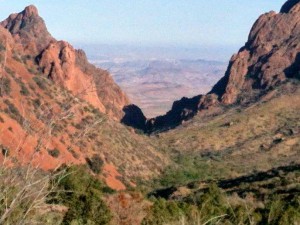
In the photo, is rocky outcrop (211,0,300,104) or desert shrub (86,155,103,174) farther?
rocky outcrop (211,0,300,104)

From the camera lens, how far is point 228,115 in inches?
4048

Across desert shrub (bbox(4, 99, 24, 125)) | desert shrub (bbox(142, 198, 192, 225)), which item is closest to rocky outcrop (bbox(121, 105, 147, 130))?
desert shrub (bbox(4, 99, 24, 125))

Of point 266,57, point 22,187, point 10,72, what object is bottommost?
point 10,72

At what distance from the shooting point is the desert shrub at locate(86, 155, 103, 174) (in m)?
60.7

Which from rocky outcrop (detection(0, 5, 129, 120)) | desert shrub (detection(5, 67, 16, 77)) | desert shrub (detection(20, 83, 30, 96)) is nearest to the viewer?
desert shrub (detection(20, 83, 30, 96))

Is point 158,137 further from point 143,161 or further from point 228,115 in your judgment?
point 143,161

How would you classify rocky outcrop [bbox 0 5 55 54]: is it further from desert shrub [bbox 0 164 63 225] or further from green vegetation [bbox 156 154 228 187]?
desert shrub [bbox 0 164 63 225]

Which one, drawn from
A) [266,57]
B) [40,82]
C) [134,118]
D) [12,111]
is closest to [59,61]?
[40,82]

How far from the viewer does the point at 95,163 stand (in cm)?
6216

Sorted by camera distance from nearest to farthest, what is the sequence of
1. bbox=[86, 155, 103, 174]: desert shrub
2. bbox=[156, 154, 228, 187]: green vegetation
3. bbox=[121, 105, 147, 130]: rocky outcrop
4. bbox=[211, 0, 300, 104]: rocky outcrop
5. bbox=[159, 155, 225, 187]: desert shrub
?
1. bbox=[86, 155, 103, 174]: desert shrub
2. bbox=[159, 155, 225, 187]: desert shrub
3. bbox=[156, 154, 228, 187]: green vegetation
4. bbox=[211, 0, 300, 104]: rocky outcrop
5. bbox=[121, 105, 147, 130]: rocky outcrop

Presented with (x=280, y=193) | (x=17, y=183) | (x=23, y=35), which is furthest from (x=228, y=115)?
(x=17, y=183)

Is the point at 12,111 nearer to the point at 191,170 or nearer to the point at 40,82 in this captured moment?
the point at 40,82

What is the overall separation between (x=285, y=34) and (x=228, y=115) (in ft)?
93.8

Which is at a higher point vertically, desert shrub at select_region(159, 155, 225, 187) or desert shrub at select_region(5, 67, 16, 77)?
desert shrub at select_region(5, 67, 16, 77)
